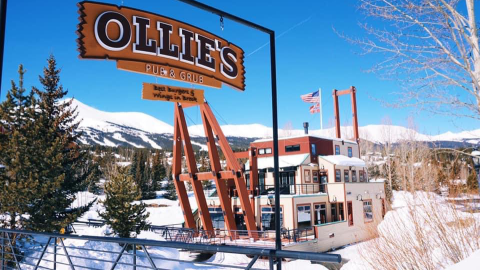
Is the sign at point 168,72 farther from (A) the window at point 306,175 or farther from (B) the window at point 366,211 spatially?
(B) the window at point 366,211

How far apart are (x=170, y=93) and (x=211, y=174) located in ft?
50.2

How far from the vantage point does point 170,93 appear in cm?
632

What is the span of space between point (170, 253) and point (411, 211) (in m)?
14.7

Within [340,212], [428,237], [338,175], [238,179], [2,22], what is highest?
[2,22]

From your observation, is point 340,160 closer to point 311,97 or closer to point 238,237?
point 311,97

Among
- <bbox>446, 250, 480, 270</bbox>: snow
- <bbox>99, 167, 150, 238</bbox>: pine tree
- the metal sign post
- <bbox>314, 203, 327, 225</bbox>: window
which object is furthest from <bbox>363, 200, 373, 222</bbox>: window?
the metal sign post

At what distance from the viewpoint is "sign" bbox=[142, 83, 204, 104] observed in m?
6.06

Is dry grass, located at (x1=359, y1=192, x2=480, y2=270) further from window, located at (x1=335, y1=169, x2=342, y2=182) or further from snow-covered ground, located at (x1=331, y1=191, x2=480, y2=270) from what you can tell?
window, located at (x1=335, y1=169, x2=342, y2=182)

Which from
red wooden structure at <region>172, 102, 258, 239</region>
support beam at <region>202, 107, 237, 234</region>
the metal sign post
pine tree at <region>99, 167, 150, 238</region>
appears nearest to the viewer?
the metal sign post

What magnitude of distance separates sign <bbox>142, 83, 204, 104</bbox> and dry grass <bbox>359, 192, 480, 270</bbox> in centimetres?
509

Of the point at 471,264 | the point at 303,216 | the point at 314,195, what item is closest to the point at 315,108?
the point at 314,195

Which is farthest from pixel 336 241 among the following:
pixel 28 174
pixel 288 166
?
pixel 28 174

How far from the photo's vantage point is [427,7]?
7570 millimetres

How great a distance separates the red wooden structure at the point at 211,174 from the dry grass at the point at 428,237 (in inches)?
483
